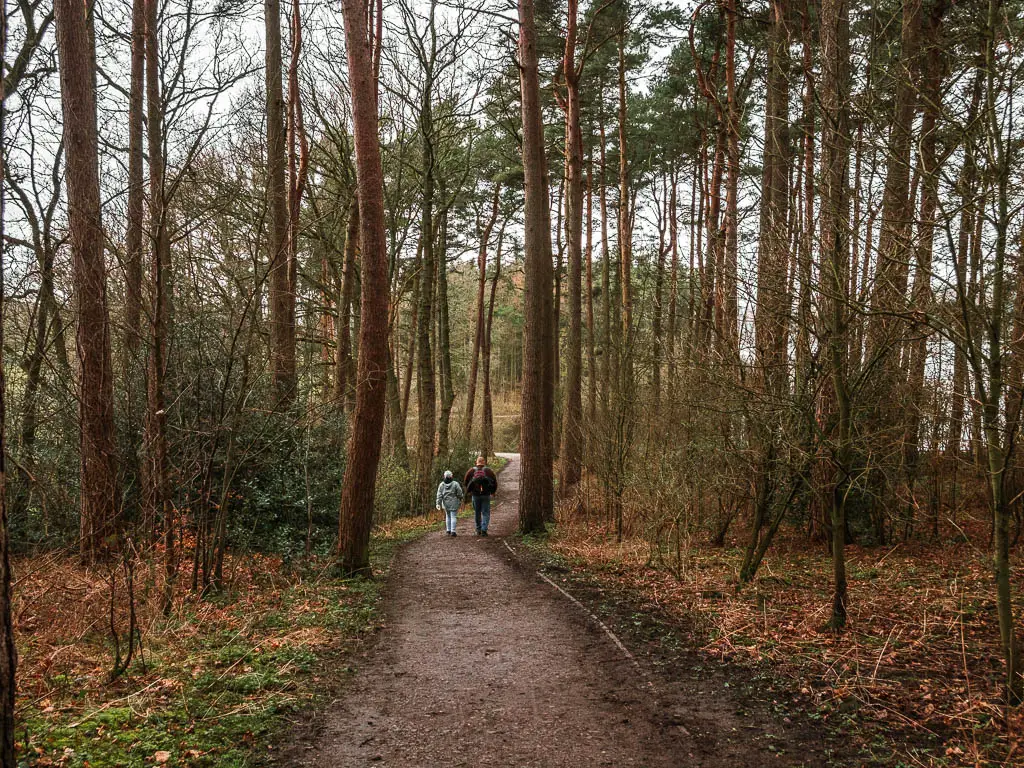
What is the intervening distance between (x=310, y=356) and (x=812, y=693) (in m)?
14.8

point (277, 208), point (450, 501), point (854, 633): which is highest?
point (277, 208)

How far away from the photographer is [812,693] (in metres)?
5.22

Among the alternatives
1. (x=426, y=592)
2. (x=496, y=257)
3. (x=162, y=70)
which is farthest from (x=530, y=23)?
(x=496, y=257)

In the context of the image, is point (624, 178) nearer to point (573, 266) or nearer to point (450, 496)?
point (573, 266)

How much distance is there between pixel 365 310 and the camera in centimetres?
942

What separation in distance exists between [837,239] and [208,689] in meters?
6.29

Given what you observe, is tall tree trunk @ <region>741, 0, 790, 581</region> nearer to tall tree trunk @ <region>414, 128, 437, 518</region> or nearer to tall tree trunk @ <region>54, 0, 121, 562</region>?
tall tree trunk @ <region>54, 0, 121, 562</region>

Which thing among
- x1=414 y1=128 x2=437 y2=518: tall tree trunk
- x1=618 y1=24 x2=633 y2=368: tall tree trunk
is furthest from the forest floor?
x1=618 y1=24 x2=633 y2=368: tall tree trunk

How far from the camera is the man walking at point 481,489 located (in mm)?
15070

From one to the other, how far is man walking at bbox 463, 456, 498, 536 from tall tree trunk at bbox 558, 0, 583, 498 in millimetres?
2249

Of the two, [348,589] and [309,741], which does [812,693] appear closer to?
[309,741]

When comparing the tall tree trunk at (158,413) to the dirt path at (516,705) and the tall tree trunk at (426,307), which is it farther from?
the tall tree trunk at (426,307)

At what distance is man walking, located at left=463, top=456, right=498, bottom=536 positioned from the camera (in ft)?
49.4

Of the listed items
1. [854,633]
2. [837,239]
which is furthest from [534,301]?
[854,633]
